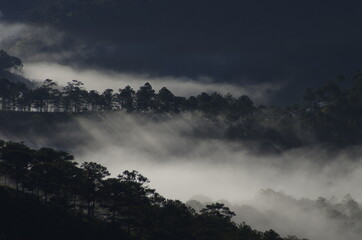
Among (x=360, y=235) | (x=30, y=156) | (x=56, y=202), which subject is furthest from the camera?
(x=360, y=235)

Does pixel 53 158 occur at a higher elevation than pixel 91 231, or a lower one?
higher

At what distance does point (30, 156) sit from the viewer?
108000 millimetres

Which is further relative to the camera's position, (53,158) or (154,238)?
(53,158)

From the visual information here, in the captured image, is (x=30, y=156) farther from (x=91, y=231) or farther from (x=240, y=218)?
(x=240, y=218)

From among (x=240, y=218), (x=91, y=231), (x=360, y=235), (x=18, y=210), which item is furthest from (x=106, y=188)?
(x=360, y=235)

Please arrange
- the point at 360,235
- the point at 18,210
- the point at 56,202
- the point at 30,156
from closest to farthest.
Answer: the point at 18,210 → the point at 56,202 → the point at 30,156 → the point at 360,235

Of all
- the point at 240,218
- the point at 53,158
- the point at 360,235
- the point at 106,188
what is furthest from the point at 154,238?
the point at 360,235

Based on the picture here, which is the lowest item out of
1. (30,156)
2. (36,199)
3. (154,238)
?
(154,238)

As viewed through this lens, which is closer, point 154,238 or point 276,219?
point 154,238

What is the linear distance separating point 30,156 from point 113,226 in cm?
2512

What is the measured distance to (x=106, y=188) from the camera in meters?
104

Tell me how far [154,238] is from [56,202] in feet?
70.2

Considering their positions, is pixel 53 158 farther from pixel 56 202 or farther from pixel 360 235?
pixel 360 235

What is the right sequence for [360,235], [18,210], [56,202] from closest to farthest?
[18,210]
[56,202]
[360,235]
